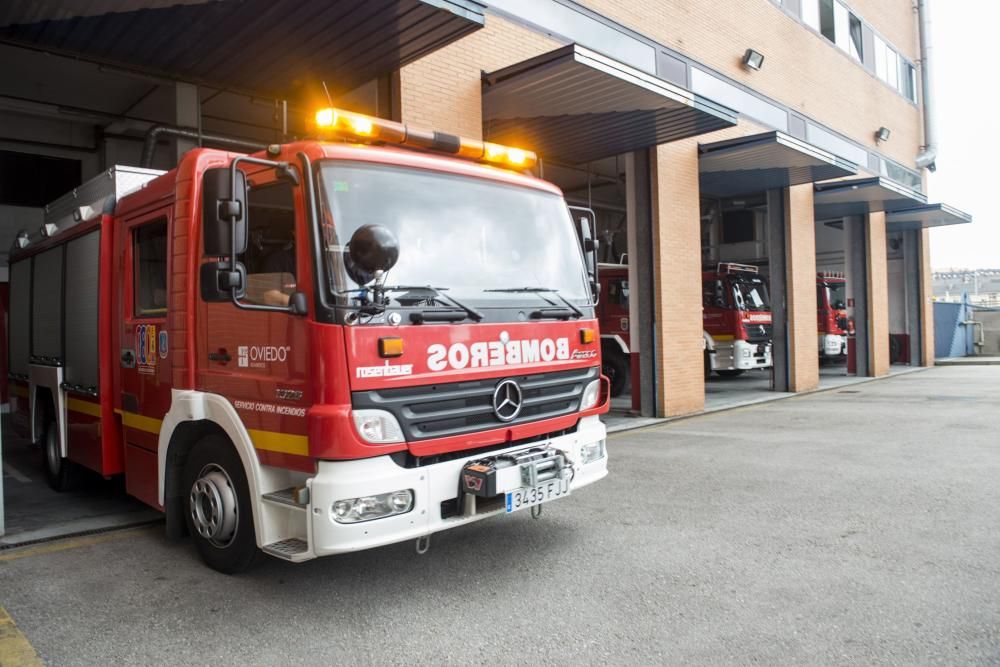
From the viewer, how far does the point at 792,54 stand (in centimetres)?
1522

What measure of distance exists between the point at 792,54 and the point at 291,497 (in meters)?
14.9

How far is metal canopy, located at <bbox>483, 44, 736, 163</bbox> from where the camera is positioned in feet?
25.5

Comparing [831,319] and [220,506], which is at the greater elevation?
[831,319]

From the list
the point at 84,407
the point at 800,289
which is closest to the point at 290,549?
the point at 84,407

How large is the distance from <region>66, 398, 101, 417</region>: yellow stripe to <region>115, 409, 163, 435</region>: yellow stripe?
0.24 m

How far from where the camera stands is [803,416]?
11.0 m

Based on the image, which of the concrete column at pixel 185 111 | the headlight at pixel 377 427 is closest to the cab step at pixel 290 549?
the headlight at pixel 377 427

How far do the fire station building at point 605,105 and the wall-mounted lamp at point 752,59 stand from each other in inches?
1.4

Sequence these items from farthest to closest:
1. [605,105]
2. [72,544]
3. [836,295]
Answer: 1. [836,295]
2. [605,105]
3. [72,544]

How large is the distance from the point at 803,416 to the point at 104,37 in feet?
32.6

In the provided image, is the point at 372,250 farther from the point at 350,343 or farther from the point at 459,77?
the point at 459,77

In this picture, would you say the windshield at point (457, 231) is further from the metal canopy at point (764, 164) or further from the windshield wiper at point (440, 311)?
the metal canopy at point (764, 164)

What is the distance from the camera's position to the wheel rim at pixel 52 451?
6320mm

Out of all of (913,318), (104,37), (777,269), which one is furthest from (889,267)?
(104,37)
